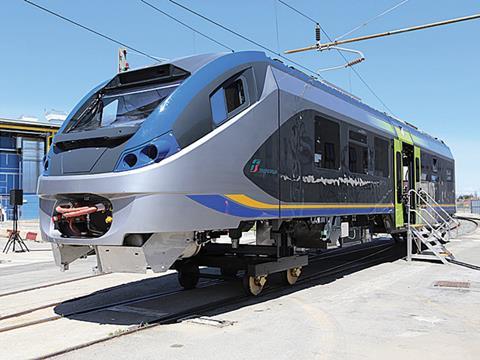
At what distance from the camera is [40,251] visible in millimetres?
19391

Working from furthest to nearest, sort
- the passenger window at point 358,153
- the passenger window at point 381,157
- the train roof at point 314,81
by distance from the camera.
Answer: the passenger window at point 381,157 < the passenger window at point 358,153 < the train roof at point 314,81

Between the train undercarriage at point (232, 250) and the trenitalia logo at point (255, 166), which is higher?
the trenitalia logo at point (255, 166)

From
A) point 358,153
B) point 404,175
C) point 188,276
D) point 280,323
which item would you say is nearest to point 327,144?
point 358,153

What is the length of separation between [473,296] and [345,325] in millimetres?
3246

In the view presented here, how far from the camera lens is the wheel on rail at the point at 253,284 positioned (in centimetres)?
839

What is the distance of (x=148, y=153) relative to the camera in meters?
6.34

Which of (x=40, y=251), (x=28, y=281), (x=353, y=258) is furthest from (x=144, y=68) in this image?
(x=40, y=251)

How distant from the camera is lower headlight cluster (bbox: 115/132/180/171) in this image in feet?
20.7

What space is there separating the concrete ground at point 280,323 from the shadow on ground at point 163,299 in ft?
0.10

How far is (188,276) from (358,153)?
4441 millimetres

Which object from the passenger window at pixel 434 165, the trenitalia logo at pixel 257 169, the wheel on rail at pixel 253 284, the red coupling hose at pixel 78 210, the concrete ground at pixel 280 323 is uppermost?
the passenger window at pixel 434 165

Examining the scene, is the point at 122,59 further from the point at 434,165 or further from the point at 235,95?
the point at 434,165

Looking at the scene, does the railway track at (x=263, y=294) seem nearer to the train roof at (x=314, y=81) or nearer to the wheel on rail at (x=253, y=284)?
the wheel on rail at (x=253, y=284)

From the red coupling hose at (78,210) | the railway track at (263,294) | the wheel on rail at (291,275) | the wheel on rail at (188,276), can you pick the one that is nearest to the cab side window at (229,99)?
the red coupling hose at (78,210)
